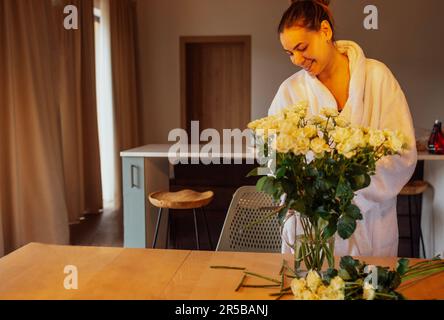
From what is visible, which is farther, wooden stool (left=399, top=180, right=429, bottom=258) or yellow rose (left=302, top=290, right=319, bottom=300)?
wooden stool (left=399, top=180, right=429, bottom=258)

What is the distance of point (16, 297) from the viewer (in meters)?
1.16

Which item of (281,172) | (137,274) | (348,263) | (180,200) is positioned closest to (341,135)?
(281,172)

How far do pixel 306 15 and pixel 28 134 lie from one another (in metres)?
3.04

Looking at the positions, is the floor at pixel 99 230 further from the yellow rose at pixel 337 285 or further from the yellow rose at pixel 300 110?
the yellow rose at pixel 337 285

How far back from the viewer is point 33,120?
12.3ft

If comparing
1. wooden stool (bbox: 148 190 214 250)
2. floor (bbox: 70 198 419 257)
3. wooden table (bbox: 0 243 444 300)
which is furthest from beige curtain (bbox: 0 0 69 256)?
wooden table (bbox: 0 243 444 300)

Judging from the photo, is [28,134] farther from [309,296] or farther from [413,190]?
[309,296]

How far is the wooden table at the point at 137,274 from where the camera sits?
1.16 metres

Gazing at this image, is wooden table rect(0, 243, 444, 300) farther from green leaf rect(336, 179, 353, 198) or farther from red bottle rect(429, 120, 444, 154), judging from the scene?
red bottle rect(429, 120, 444, 154)

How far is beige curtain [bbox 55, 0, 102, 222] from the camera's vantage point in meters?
4.55

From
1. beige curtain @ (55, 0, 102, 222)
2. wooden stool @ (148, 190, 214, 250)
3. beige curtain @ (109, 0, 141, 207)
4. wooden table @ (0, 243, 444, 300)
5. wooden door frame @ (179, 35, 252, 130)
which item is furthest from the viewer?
wooden door frame @ (179, 35, 252, 130)

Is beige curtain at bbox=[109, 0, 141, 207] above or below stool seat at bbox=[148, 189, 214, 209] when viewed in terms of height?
above

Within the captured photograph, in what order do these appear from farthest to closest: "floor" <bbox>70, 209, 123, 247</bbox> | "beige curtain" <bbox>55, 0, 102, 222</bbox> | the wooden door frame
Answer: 1. the wooden door frame
2. "beige curtain" <bbox>55, 0, 102, 222</bbox>
3. "floor" <bbox>70, 209, 123, 247</bbox>

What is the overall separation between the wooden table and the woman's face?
604mm
